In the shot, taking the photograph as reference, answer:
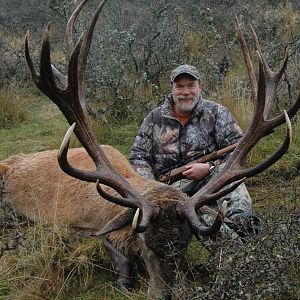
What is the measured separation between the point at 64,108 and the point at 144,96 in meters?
4.45

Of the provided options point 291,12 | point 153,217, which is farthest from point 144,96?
point 291,12

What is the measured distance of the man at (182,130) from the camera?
19.5 ft

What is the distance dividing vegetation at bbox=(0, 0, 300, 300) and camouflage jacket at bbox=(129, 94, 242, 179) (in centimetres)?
72

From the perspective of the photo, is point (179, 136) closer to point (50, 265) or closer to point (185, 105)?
point (185, 105)

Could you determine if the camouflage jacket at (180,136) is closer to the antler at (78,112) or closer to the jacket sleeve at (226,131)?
the jacket sleeve at (226,131)

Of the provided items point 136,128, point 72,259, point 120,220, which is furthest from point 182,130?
point 136,128

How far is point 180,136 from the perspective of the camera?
6027 mm

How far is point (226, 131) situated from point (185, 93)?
0.54 metres

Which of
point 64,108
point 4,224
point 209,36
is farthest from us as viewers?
point 209,36

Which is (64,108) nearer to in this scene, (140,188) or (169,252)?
(140,188)

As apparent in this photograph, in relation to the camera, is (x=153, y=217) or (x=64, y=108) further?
(x=64, y=108)

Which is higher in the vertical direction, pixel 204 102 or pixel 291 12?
pixel 291 12

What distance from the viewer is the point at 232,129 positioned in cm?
593

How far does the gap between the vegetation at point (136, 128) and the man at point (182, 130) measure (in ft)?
2.46
